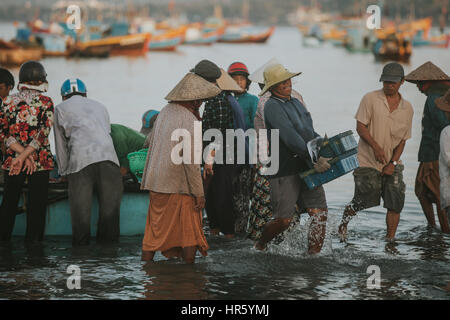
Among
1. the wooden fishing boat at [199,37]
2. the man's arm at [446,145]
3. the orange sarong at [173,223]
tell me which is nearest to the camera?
the man's arm at [446,145]

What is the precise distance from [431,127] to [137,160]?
313cm

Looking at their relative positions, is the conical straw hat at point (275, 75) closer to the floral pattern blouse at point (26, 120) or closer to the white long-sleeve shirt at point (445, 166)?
the white long-sleeve shirt at point (445, 166)

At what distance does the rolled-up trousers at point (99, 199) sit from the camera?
25.3 feet

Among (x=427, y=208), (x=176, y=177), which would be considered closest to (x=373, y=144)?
(x=427, y=208)

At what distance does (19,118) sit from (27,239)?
4.28 feet

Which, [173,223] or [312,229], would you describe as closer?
[173,223]

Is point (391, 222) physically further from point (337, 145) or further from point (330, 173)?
point (337, 145)

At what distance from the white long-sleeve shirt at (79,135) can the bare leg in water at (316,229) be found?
2.06 metres

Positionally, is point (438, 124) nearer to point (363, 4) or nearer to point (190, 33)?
point (190, 33)

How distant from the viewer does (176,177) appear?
666 cm

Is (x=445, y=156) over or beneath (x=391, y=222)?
over

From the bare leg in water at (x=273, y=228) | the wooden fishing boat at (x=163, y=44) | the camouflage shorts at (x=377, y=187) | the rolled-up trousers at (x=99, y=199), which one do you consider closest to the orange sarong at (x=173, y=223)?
the bare leg in water at (x=273, y=228)

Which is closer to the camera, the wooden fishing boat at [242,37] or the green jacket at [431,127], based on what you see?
the green jacket at [431,127]

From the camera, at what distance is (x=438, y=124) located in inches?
326
